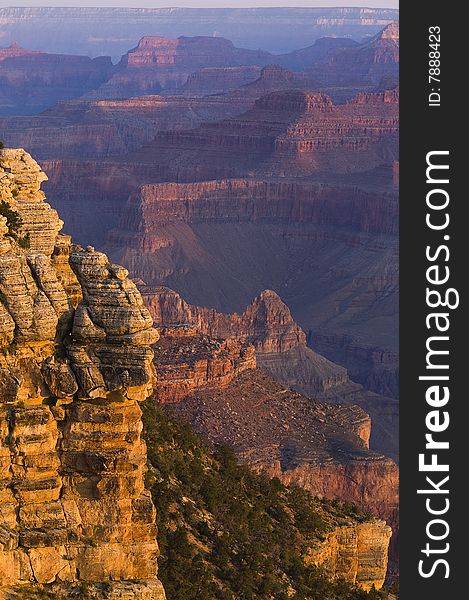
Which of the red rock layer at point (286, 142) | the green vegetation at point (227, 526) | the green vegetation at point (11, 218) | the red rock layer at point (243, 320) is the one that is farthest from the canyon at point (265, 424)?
the red rock layer at point (286, 142)

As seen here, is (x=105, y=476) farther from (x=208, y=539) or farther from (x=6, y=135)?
(x=6, y=135)

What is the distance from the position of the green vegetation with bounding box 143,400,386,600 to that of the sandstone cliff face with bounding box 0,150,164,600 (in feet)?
11.5

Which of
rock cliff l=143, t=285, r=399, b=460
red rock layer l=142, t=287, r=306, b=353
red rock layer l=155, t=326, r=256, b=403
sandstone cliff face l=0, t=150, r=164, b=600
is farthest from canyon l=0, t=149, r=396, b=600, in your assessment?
red rock layer l=142, t=287, r=306, b=353

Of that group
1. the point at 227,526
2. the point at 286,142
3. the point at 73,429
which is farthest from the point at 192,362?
the point at 286,142

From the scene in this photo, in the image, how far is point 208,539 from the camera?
A: 99.9 ft

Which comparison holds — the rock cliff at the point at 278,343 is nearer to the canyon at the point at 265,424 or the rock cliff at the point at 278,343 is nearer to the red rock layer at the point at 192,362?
the red rock layer at the point at 192,362

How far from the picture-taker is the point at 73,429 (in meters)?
24.2

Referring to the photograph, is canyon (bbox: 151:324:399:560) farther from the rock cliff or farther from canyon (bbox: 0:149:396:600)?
canyon (bbox: 0:149:396:600)

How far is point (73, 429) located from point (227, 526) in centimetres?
832

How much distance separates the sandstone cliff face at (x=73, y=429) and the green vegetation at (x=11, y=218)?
188 centimetres

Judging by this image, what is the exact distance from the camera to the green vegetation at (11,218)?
2629 centimetres

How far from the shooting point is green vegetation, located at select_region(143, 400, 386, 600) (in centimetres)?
2881

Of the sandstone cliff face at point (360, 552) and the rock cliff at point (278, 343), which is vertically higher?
the rock cliff at point (278, 343)

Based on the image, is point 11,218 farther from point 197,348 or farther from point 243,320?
point 243,320
